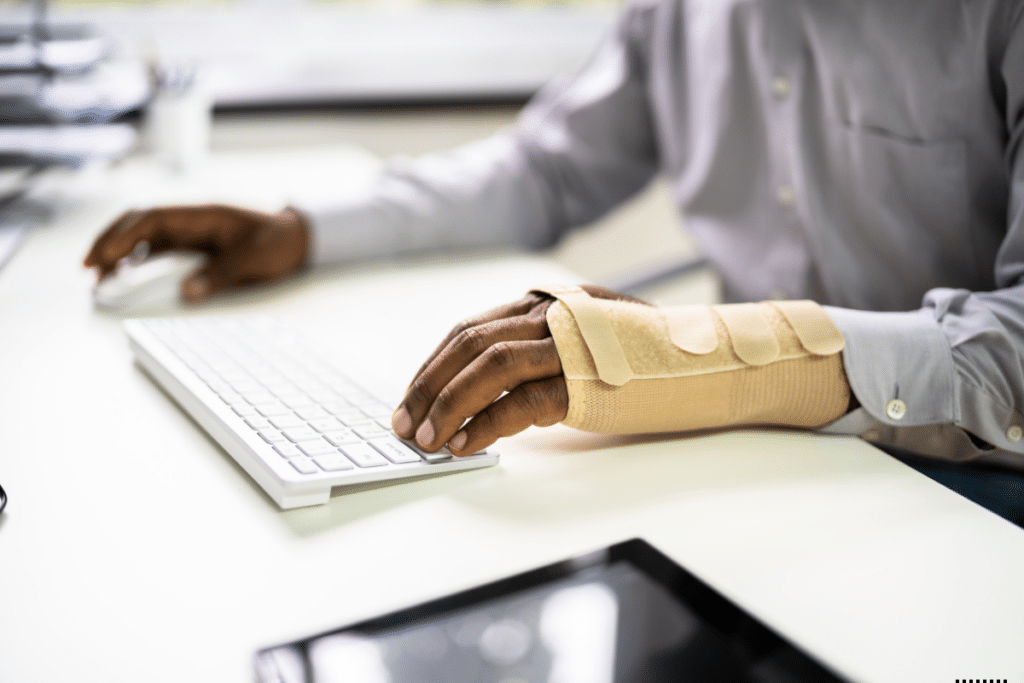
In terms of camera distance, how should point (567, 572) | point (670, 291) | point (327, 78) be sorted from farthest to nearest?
point (327, 78)
point (670, 291)
point (567, 572)

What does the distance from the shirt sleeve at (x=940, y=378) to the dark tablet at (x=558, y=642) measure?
0.28m

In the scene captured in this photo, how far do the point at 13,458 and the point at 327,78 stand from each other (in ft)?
4.76

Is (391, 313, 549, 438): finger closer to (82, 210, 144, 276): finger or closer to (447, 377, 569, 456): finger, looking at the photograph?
(447, 377, 569, 456): finger

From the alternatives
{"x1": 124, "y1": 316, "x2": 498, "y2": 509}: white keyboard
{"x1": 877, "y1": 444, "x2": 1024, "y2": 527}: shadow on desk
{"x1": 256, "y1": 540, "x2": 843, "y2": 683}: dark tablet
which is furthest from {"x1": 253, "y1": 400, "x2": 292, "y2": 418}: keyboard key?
{"x1": 877, "y1": 444, "x2": 1024, "y2": 527}: shadow on desk

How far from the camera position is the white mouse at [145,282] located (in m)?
0.81

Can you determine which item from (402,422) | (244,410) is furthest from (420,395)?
(244,410)

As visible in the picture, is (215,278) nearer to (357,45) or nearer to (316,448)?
(316,448)

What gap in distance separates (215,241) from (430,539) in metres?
0.56

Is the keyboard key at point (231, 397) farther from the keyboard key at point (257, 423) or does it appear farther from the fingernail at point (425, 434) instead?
the fingernail at point (425, 434)

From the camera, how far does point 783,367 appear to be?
0.59 metres

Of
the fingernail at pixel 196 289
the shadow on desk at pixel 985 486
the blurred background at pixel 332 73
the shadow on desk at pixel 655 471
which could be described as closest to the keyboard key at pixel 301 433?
the shadow on desk at pixel 655 471

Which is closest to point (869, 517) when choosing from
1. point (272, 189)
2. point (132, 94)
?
point (272, 189)

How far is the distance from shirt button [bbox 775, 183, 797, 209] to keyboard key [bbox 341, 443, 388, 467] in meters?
0.68

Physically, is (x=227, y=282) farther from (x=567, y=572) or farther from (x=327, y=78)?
(x=327, y=78)
